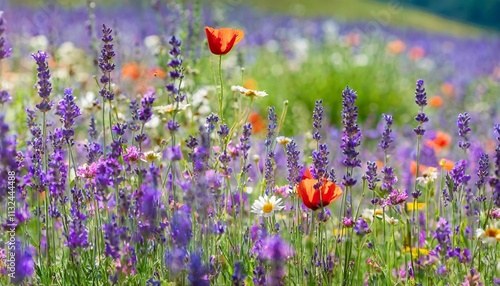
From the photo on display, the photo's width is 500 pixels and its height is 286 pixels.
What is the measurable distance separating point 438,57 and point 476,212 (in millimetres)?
8541

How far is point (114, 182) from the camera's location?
1.88 meters

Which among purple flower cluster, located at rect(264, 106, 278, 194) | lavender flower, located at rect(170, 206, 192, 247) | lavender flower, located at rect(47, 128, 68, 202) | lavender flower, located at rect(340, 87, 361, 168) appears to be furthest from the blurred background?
lavender flower, located at rect(170, 206, 192, 247)

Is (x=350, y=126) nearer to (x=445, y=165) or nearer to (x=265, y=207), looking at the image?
(x=265, y=207)

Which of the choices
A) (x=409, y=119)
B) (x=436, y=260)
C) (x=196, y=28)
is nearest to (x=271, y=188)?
(x=436, y=260)

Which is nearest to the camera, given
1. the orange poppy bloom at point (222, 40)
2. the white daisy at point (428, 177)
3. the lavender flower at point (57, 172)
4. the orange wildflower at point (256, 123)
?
the lavender flower at point (57, 172)

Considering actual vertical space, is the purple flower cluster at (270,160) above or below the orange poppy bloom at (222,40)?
below

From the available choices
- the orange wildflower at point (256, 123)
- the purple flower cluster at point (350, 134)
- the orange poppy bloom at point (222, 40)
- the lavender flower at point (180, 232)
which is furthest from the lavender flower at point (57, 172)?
the orange wildflower at point (256, 123)

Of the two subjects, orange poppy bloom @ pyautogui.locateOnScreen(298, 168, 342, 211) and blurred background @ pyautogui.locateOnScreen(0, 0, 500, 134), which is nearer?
orange poppy bloom @ pyautogui.locateOnScreen(298, 168, 342, 211)

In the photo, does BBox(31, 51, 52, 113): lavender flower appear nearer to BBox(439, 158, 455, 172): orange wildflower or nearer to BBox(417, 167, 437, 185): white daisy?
BBox(417, 167, 437, 185): white daisy

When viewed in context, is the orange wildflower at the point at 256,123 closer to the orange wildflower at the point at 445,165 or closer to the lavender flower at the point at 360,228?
the orange wildflower at the point at 445,165

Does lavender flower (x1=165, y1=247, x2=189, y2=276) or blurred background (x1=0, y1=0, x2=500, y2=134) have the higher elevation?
blurred background (x1=0, y1=0, x2=500, y2=134)

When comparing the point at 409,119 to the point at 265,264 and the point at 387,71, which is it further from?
the point at 265,264

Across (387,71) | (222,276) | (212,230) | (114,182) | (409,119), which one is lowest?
(222,276)

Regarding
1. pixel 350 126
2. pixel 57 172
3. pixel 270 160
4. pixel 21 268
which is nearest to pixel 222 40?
pixel 270 160
